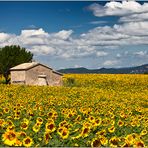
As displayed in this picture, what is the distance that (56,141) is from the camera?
283 inches

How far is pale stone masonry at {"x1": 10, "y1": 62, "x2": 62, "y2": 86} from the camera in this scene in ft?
171

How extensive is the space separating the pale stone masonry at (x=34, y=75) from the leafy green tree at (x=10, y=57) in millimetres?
8154

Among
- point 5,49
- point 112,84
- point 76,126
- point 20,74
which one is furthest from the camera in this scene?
point 5,49

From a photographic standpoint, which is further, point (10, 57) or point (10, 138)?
point (10, 57)

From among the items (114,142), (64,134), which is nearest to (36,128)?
(64,134)

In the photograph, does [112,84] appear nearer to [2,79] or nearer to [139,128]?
[2,79]

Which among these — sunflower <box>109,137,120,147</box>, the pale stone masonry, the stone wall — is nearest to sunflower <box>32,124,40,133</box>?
sunflower <box>109,137,120,147</box>

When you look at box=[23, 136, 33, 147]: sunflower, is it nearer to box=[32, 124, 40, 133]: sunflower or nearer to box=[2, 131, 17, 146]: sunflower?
box=[2, 131, 17, 146]: sunflower

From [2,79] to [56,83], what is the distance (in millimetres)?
16986

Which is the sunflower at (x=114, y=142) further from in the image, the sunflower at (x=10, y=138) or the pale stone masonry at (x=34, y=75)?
the pale stone masonry at (x=34, y=75)

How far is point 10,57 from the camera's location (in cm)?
6244

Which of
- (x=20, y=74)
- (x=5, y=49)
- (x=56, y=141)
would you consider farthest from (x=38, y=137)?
(x=5, y=49)

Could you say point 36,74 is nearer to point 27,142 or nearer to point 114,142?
point 27,142

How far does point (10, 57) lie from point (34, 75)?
10792 mm
